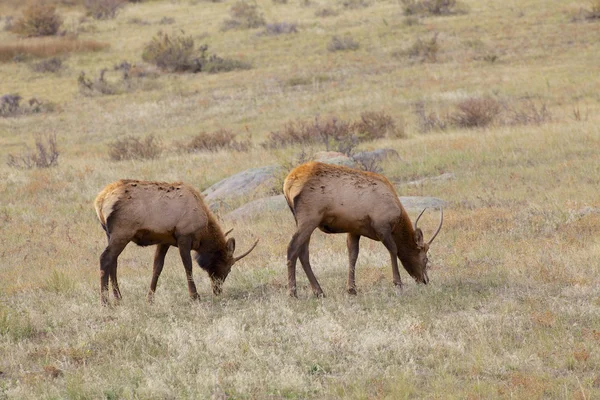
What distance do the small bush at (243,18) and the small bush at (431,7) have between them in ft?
23.0

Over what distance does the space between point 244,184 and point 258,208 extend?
1.75 meters

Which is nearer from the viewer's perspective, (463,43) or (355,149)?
(355,149)

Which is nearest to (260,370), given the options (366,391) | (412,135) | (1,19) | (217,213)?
(366,391)

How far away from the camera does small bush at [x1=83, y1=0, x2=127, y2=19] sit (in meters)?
47.3

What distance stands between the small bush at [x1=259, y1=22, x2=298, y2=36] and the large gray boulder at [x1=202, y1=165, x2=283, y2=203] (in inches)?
886

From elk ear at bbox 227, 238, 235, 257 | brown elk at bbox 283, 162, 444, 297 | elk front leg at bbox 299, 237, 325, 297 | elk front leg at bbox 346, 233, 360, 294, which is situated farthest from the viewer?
elk ear at bbox 227, 238, 235, 257

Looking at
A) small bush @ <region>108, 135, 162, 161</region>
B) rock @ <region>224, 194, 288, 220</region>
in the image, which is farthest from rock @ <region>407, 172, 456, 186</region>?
small bush @ <region>108, 135, 162, 161</region>

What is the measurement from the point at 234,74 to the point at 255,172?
15.6 meters

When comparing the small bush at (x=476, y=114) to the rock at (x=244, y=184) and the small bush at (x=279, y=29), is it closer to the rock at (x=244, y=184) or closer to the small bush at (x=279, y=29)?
the rock at (x=244, y=184)

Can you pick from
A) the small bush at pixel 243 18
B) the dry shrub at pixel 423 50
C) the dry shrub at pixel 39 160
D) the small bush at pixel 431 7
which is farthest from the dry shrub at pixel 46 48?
the dry shrub at pixel 39 160

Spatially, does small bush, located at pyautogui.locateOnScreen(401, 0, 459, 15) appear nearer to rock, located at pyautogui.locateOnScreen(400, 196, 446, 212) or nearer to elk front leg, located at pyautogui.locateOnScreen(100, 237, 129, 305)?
rock, located at pyautogui.locateOnScreen(400, 196, 446, 212)

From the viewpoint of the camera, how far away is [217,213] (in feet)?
46.4

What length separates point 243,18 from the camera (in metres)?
41.7

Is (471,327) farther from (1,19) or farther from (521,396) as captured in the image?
(1,19)
